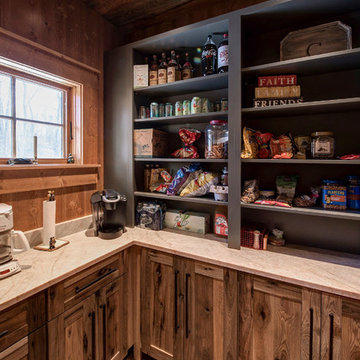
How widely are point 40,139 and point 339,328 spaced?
7.24 ft

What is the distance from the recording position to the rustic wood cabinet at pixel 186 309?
1432 millimetres

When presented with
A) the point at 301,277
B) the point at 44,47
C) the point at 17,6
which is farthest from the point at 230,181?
the point at 17,6

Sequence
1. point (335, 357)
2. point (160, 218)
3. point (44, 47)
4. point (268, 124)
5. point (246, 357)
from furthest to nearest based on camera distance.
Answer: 1. point (160, 218)
2. point (268, 124)
3. point (44, 47)
4. point (246, 357)
5. point (335, 357)

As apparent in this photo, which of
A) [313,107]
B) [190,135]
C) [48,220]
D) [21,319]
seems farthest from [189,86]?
[21,319]

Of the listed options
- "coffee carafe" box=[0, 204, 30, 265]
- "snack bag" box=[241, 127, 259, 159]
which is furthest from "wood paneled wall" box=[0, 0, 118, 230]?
"snack bag" box=[241, 127, 259, 159]

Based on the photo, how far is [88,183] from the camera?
202 centimetres

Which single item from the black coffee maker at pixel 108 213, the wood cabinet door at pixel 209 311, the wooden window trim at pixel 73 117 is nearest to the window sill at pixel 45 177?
the wooden window trim at pixel 73 117

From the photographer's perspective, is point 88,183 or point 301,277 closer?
point 301,277

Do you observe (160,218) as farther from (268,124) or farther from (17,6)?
(17,6)

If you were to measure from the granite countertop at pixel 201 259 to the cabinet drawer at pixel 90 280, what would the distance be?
58 mm

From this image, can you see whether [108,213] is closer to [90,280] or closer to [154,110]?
[90,280]

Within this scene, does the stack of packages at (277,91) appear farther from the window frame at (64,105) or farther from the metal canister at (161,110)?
the window frame at (64,105)

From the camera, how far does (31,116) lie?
67.6 inches

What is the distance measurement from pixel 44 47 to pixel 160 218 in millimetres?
1529
